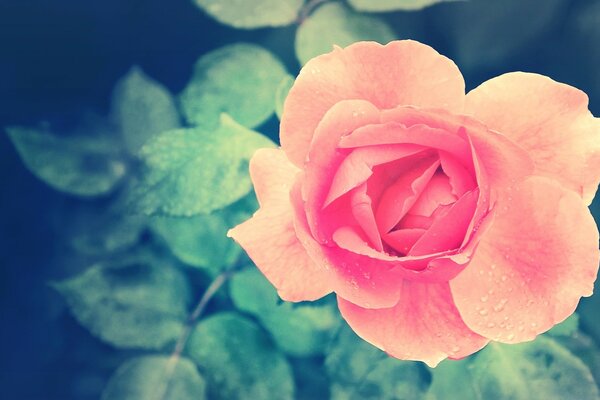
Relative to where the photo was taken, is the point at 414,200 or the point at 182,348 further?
the point at 182,348

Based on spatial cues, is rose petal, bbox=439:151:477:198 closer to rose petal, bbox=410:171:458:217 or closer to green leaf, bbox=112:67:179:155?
rose petal, bbox=410:171:458:217

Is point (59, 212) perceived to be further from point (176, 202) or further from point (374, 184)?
point (374, 184)

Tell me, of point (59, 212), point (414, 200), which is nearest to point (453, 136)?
point (414, 200)

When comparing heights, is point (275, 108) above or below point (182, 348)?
above

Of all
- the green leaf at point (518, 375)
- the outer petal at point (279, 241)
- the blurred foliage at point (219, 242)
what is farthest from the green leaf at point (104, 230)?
the green leaf at point (518, 375)

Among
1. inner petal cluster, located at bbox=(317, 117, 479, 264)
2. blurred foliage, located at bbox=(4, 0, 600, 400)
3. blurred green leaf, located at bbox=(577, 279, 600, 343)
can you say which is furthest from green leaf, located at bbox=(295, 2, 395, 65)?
blurred green leaf, located at bbox=(577, 279, 600, 343)

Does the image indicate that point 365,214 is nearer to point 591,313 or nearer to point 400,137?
point 400,137

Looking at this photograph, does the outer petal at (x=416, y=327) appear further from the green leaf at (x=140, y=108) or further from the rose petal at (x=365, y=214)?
the green leaf at (x=140, y=108)
